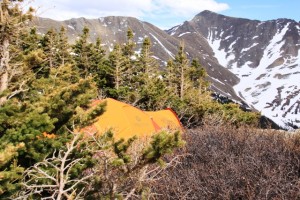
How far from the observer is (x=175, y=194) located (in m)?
7.76

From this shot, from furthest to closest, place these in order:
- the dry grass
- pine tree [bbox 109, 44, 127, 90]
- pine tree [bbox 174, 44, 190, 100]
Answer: pine tree [bbox 174, 44, 190, 100] → pine tree [bbox 109, 44, 127, 90] → the dry grass

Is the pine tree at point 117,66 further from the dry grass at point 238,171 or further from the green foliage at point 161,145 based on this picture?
the green foliage at point 161,145

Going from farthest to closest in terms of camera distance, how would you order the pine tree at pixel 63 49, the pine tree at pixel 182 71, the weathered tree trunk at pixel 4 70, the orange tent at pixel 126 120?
the pine tree at pixel 182 71 < the pine tree at pixel 63 49 < the orange tent at pixel 126 120 < the weathered tree trunk at pixel 4 70

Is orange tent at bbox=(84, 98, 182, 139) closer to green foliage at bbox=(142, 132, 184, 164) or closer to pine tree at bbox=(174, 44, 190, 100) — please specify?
green foliage at bbox=(142, 132, 184, 164)

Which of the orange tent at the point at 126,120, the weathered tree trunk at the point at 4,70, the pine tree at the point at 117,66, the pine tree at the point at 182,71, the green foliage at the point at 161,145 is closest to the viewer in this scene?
the green foliage at the point at 161,145

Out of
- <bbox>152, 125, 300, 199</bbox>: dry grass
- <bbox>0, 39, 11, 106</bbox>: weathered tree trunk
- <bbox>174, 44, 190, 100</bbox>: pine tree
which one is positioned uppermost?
<bbox>0, 39, 11, 106</bbox>: weathered tree trunk

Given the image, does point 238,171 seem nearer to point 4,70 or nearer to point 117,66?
point 4,70

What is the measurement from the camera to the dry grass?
6977 mm

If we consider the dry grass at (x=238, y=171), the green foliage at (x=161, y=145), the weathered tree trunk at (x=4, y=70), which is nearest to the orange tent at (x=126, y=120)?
the dry grass at (x=238, y=171)

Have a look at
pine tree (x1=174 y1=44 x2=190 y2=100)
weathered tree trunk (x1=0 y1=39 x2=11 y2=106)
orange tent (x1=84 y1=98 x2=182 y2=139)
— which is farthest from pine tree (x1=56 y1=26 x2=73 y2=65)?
weathered tree trunk (x1=0 y1=39 x2=11 y2=106)

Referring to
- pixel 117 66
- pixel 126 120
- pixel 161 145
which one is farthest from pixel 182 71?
pixel 161 145

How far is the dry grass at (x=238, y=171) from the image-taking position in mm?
6977

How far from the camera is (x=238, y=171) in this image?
7789 millimetres

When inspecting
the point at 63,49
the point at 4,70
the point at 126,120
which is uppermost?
the point at 4,70
